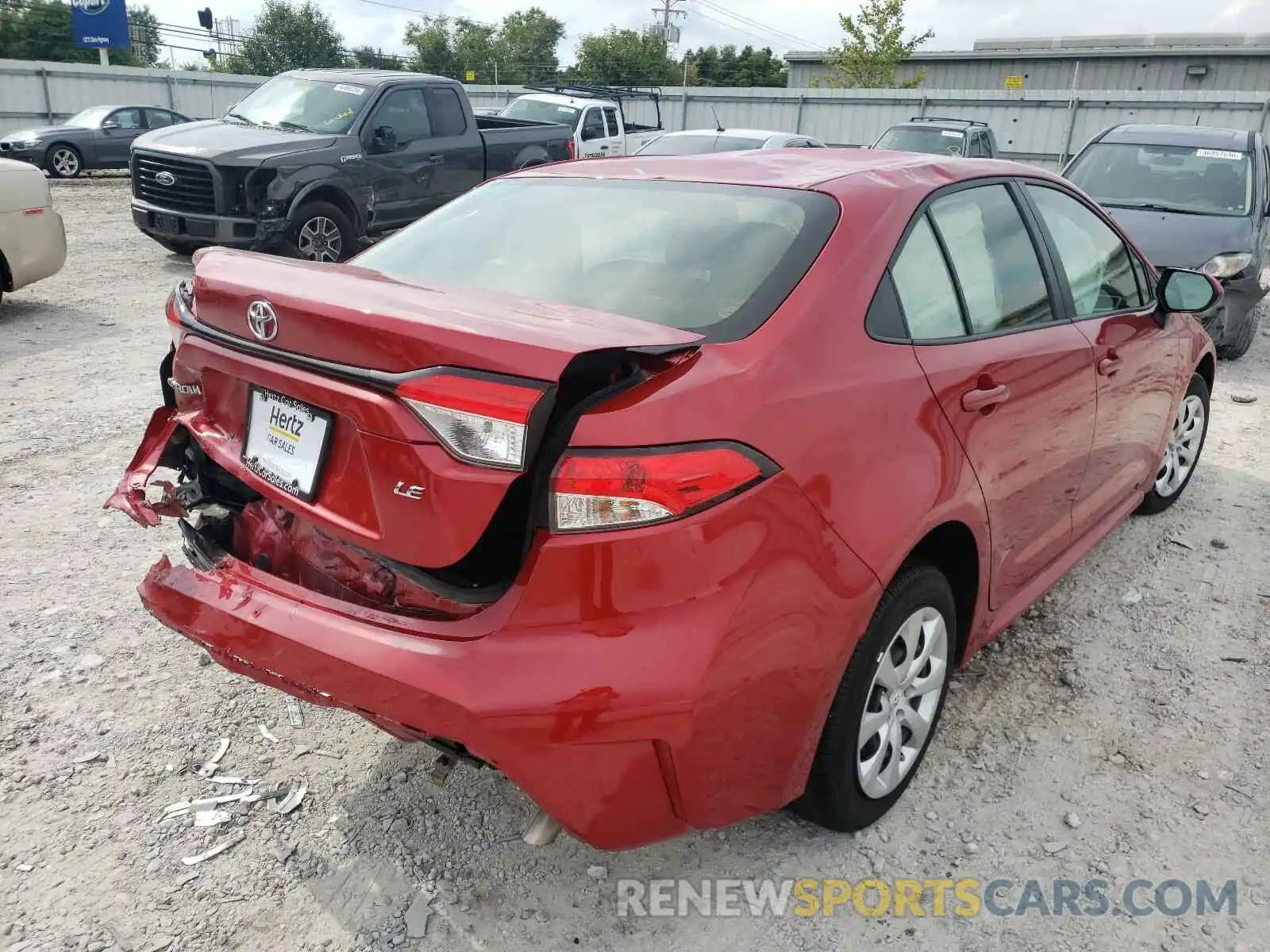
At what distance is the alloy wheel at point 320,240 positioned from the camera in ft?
32.0

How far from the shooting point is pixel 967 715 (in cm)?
317

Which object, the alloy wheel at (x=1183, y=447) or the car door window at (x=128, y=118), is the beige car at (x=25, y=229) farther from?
the car door window at (x=128, y=118)

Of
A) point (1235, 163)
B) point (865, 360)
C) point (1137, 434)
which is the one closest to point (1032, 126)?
point (1235, 163)

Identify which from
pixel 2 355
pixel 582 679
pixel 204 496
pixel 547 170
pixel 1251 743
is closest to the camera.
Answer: pixel 582 679

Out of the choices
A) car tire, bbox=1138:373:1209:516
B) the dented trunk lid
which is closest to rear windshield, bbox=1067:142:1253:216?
car tire, bbox=1138:373:1209:516

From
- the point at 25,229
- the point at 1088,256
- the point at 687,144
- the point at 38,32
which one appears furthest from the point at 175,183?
the point at 38,32

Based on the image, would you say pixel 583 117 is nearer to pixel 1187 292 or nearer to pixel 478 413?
pixel 1187 292

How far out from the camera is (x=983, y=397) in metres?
2.62

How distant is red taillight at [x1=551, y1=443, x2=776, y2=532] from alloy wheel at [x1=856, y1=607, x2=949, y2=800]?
2.71 feet

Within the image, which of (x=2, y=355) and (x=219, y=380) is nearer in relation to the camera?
(x=219, y=380)

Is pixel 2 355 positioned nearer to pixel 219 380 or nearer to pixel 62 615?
pixel 62 615

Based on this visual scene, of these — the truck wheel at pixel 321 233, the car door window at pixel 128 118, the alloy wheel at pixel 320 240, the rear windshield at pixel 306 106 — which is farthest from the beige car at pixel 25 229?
the car door window at pixel 128 118

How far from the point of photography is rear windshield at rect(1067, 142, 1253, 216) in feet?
27.5

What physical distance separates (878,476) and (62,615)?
2.96m
